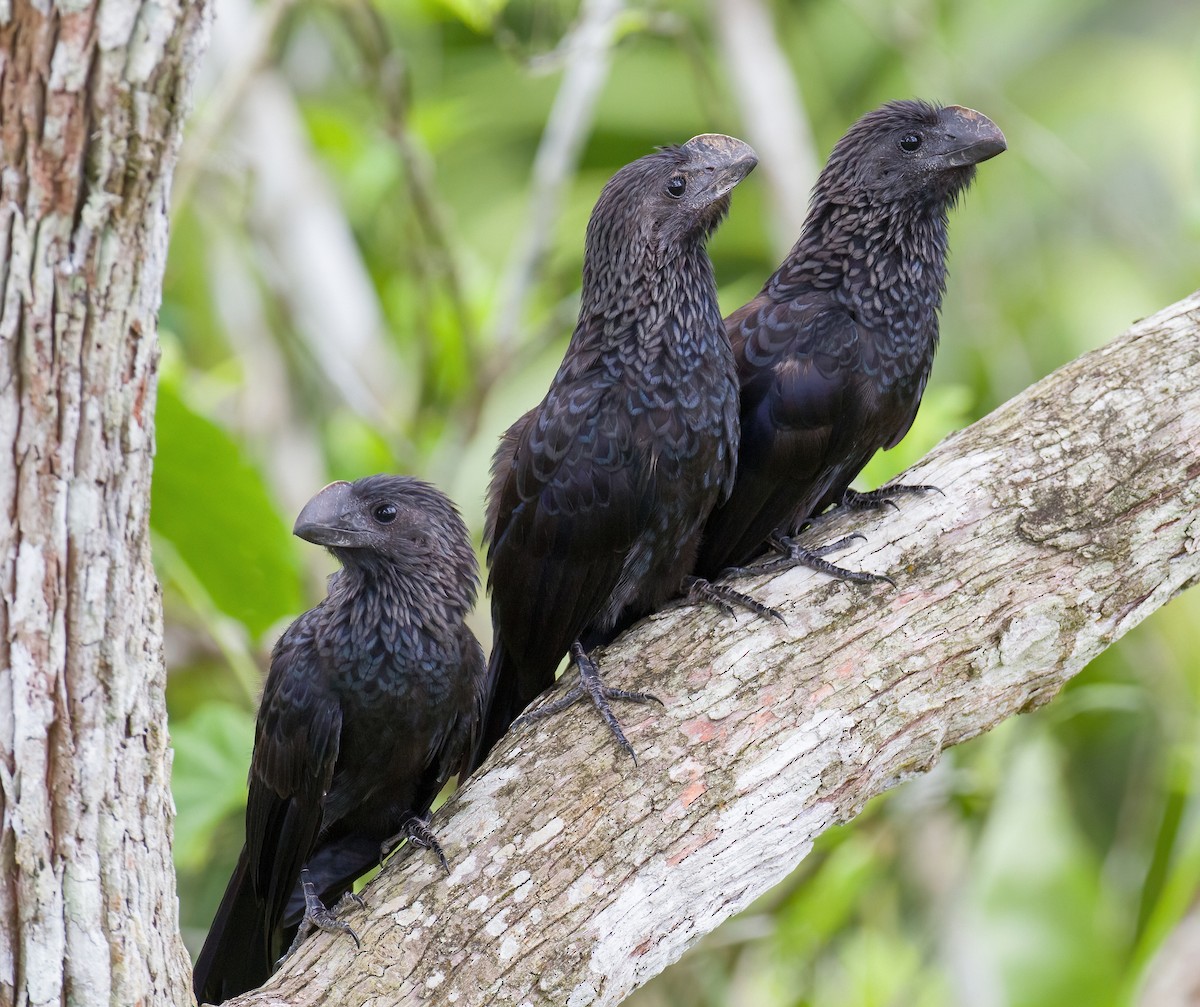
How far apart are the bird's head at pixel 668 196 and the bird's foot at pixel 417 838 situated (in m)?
1.20

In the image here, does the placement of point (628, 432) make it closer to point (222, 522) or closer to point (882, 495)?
point (882, 495)

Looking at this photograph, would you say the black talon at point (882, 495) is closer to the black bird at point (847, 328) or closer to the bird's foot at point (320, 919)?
the black bird at point (847, 328)

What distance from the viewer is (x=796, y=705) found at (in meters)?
2.36

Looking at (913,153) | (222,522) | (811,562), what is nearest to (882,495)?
(811,562)

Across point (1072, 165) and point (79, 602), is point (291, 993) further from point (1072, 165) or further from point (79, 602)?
point (1072, 165)

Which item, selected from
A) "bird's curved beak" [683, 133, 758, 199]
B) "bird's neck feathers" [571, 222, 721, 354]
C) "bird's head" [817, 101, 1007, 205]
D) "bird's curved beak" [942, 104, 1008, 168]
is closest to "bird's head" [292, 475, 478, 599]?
"bird's neck feathers" [571, 222, 721, 354]

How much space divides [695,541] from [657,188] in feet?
2.38

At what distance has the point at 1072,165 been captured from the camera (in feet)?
15.2

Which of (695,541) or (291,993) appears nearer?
(291,993)

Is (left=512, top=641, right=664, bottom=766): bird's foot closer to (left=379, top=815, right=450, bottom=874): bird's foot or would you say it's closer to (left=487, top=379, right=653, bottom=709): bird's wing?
(left=487, top=379, right=653, bottom=709): bird's wing

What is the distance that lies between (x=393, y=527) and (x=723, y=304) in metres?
2.16

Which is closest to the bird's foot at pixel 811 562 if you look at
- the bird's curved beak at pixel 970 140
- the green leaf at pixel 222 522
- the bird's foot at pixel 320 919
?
the bird's curved beak at pixel 970 140

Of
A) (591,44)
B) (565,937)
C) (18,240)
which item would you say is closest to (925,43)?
(591,44)

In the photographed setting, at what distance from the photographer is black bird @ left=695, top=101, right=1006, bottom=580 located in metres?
2.68
